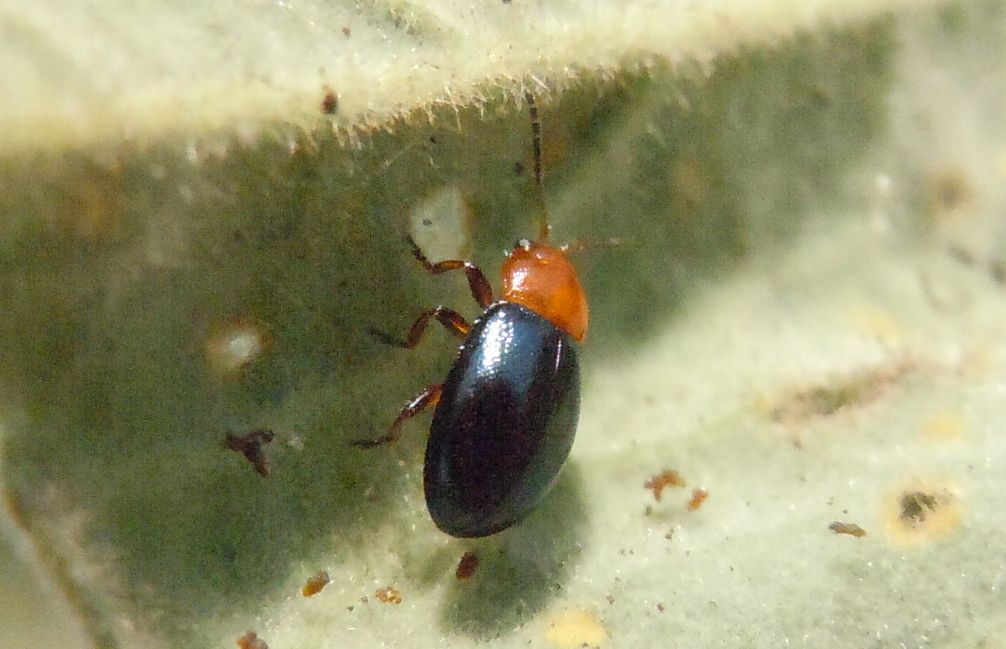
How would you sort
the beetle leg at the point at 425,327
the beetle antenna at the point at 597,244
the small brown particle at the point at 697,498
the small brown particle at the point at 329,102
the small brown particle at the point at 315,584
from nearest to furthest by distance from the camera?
the small brown particle at the point at 329,102 → the small brown particle at the point at 315,584 → the beetle leg at the point at 425,327 → the small brown particle at the point at 697,498 → the beetle antenna at the point at 597,244

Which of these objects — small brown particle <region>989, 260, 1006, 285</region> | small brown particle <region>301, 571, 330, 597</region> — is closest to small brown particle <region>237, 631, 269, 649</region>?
small brown particle <region>301, 571, 330, 597</region>

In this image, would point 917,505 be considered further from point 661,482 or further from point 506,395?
point 506,395

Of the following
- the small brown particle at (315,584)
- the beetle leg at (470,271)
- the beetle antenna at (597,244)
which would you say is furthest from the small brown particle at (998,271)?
the small brown particle at (315,584)

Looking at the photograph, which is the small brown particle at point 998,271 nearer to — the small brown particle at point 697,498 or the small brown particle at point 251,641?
the small brown particle at point 697,498

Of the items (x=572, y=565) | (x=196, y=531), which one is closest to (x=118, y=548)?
(x=196, y=531)

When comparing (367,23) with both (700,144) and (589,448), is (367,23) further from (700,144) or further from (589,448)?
(589,448)

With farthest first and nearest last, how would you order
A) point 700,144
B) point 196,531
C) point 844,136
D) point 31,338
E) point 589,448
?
point 844,136, point 700,144, point 589,448, point 196,531, point 31,338

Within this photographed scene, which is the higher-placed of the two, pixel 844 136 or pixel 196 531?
pixel 844 136
